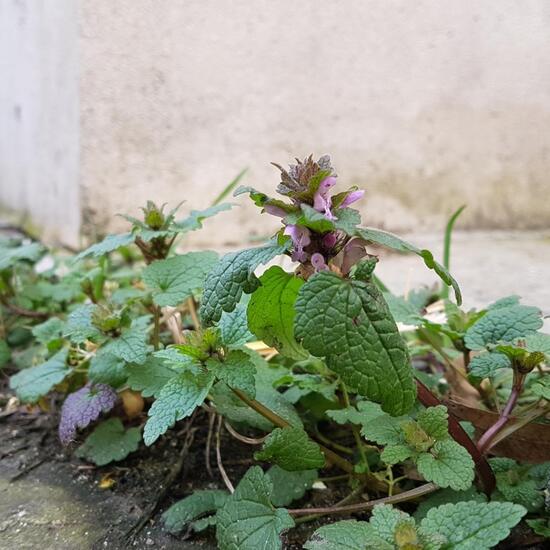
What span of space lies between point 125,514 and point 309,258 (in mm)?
479

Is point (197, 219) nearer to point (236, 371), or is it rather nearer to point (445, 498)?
point (236, 371)

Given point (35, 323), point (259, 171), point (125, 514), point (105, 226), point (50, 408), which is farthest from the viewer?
point (259, 171)

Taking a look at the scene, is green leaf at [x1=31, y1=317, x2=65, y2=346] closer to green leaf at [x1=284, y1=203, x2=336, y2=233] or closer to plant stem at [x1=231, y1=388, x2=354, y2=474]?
plant stem at [x1=231, y1=388, x2=354, y2=474]

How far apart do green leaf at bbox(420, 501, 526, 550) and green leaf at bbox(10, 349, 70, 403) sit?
674 millimetres

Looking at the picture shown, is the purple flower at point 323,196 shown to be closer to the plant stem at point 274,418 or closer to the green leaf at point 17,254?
the plant stem at point 274,418

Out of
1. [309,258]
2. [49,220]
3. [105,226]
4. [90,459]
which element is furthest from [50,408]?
[49,220]

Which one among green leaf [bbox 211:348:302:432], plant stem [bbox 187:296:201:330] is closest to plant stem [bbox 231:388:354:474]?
green leaf [bbox 211:348:302:432]

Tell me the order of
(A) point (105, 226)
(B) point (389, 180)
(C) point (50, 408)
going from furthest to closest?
1. (B) point (389, 180)
2. (A) point (105, 226)
3. (C) point (50, 408)

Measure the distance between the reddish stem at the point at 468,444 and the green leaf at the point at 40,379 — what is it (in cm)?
61

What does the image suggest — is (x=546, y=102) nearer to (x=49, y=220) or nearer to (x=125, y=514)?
(x=49, y=220)

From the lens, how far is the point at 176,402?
79 centimetres

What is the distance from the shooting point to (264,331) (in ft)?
2.76

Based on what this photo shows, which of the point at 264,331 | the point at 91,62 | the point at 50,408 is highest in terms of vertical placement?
the point at 91,62

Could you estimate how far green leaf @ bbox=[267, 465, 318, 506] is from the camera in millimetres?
929
